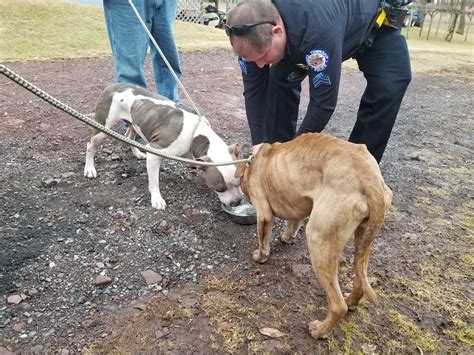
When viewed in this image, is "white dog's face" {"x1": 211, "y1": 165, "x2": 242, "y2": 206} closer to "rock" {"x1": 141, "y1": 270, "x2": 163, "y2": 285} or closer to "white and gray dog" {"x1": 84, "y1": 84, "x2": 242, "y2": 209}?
"white and gray dog" {"x1": 84, "y1": 84, "x2": 242, "y2": 209}

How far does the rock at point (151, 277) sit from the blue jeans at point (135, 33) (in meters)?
2.84

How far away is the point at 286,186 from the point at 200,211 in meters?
1.39

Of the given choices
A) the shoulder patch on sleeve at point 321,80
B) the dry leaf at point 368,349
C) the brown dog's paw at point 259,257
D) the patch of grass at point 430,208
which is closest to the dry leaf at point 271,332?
the dry leaf at point 368,349

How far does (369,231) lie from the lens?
8.78 ft

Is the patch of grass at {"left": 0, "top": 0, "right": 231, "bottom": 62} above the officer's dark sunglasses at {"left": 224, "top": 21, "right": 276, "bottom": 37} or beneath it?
beneath

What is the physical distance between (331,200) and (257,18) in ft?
4.67

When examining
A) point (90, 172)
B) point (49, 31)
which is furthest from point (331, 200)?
point (49, 31)

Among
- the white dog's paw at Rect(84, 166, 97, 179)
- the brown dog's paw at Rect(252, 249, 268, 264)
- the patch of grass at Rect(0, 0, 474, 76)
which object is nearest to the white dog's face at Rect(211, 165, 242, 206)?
the brown dog's paw at Rect(252, 249, 268, 264)

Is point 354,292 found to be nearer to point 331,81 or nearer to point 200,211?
point 331,81

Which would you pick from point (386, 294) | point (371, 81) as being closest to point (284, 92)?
point (371, 81)

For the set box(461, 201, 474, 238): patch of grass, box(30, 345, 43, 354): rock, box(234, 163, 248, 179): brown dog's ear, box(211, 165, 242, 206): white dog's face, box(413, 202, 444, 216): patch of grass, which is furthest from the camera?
box(413, 202, 444, 216): patch of grass

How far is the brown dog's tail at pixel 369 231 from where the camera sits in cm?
261

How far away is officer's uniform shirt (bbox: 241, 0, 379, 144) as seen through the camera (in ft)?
10.4

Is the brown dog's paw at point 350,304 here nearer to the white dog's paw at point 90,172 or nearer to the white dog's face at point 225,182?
the white dog's face at point 225,182
